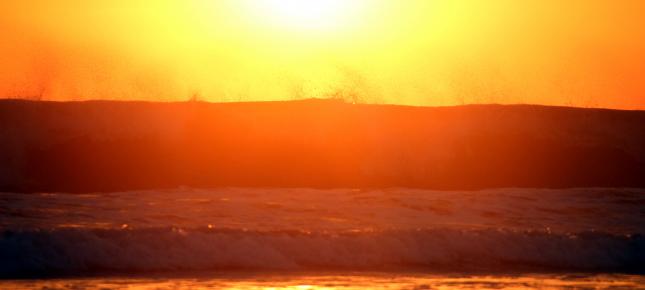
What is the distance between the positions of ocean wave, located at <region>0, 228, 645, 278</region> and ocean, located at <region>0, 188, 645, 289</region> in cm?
1

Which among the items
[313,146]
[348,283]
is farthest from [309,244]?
[313,146]

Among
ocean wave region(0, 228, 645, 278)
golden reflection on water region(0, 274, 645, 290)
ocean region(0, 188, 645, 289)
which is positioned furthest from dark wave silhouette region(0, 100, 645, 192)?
golden reflection on water region(0, 274, 645, 290)

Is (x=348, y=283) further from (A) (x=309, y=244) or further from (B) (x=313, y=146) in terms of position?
(B) (x=313, y=146)

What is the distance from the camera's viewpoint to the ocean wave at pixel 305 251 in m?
14.3

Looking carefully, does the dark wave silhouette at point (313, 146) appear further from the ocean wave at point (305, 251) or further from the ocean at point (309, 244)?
the ocean wave at point (305, 251)

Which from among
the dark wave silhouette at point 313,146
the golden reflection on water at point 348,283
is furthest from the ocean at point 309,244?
the dark wave silhouette at point 313,146

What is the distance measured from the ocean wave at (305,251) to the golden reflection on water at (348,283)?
34.9 inches

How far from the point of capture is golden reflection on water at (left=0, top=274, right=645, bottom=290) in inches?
498

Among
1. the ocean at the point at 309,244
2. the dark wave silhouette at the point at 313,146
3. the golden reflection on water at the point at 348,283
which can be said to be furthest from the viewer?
the dark wave silhouette at the point at 313,146

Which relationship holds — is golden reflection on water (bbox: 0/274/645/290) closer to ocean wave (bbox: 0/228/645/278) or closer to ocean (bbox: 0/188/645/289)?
ocean (bbox: 0/188/645/289)

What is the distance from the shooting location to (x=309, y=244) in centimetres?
1511

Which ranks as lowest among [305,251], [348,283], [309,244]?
[348,283]

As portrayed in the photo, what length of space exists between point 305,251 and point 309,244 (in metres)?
0.19

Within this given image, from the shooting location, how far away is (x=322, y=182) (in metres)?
23.7
